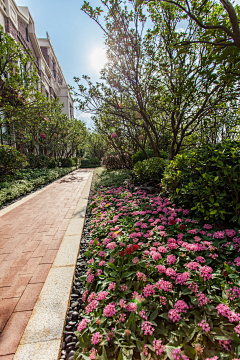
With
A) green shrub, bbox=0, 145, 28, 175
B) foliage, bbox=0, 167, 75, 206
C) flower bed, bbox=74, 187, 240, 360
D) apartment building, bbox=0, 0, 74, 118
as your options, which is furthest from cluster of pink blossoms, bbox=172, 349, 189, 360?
green shrub, bbox=0, 145, 28, 175

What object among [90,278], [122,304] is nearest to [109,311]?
[122,304]

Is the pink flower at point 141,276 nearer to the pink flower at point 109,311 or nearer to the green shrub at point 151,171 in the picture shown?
the pink flower at point 109,311

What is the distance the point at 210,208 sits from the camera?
2648mm

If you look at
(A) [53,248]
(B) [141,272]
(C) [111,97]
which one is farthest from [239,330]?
(C) [111,97]

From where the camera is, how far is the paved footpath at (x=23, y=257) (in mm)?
1619

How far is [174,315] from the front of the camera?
4.35ft

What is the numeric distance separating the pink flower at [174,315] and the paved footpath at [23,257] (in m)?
1.24

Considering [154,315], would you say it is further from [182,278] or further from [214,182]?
[214,182]

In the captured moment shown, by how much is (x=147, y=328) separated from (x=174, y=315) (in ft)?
0.73

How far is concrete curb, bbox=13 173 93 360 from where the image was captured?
1.35 metres

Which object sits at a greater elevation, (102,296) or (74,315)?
(102,296)

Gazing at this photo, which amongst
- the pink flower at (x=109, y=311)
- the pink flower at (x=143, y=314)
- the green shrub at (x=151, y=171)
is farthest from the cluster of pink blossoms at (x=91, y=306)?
the green shrub at (x=151, y=171)

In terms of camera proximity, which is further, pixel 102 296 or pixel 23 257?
pixel 23 257

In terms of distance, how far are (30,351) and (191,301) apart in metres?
1.30
